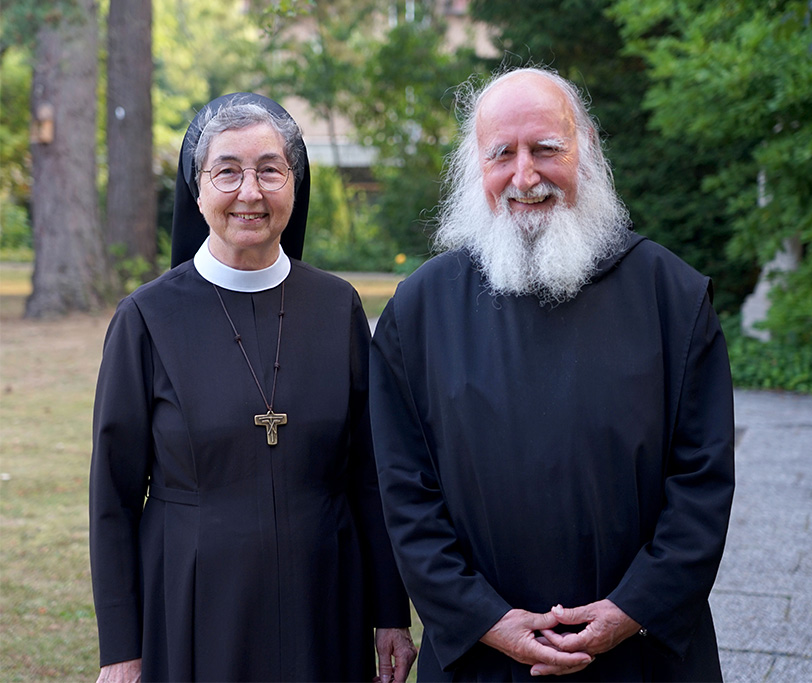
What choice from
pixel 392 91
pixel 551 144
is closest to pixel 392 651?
pixel 551 144

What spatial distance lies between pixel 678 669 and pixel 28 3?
916 centimetres

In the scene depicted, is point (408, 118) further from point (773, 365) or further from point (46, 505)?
point (46, 505)

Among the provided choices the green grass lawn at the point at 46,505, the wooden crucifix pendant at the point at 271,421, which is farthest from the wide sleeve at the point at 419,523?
the green grass lawn at the point at 46,505

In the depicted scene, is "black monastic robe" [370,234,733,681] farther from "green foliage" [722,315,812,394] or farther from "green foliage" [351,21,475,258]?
"green foliage" [351,21,475,258]

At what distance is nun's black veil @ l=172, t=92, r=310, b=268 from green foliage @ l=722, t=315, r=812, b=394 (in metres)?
7.64

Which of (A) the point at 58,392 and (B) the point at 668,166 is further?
(B) the point at 668,166

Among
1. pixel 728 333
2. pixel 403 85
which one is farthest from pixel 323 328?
pixel 403 85

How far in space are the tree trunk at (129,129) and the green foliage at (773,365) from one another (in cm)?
925

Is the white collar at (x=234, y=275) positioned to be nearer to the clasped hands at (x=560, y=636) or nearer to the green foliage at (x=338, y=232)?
the clasped hands at (x=560, y=636)

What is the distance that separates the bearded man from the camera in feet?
7.38

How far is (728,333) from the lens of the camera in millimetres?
11688

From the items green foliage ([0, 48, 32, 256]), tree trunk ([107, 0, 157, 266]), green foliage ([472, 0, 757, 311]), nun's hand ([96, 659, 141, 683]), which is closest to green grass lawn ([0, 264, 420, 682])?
nun's hand ([96, 659, 141, 683])

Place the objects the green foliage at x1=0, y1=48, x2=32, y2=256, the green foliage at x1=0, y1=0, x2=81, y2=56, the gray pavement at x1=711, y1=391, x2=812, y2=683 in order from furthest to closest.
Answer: the green foliage at x1=0, y1=48, x2=32, y2=256 → the green foliage at x1=0, y1=0, x2=81, y2=56 → the gray pavement at x1=711, y1=391, x2=812, y2=683

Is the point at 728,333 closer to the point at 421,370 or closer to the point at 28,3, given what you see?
the point at 28,3
